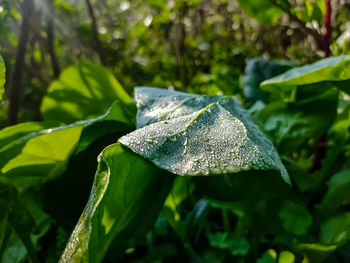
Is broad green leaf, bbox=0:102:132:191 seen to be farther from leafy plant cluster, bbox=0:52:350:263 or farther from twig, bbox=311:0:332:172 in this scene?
twig, bbox=311:0:332:172

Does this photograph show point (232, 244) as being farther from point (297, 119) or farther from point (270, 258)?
point (297, 119)

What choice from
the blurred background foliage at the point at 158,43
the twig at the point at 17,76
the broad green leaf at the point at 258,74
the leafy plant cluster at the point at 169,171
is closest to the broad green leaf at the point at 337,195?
the leafy plant cluster at the point at 169,171

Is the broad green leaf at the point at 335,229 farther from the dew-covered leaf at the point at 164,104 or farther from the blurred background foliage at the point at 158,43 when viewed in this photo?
the blurred background foliage at the point at 158,43

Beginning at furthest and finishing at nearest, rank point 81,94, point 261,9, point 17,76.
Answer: point 17,76
point 261,9
point 81,94

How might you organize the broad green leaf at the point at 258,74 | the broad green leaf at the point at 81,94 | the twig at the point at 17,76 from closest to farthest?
the broad green leaf at the point at 81,94 < the broad green leaf at the point at 258,74 < the twig at the point at 17,76

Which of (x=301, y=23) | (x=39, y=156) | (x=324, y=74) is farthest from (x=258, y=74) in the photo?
(x=39, y=156)

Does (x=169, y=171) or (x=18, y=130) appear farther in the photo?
(x=18, y=130)

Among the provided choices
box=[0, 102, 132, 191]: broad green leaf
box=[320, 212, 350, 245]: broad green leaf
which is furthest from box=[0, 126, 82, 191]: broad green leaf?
box=[320, 212, 350, 245]: broad green leaf
